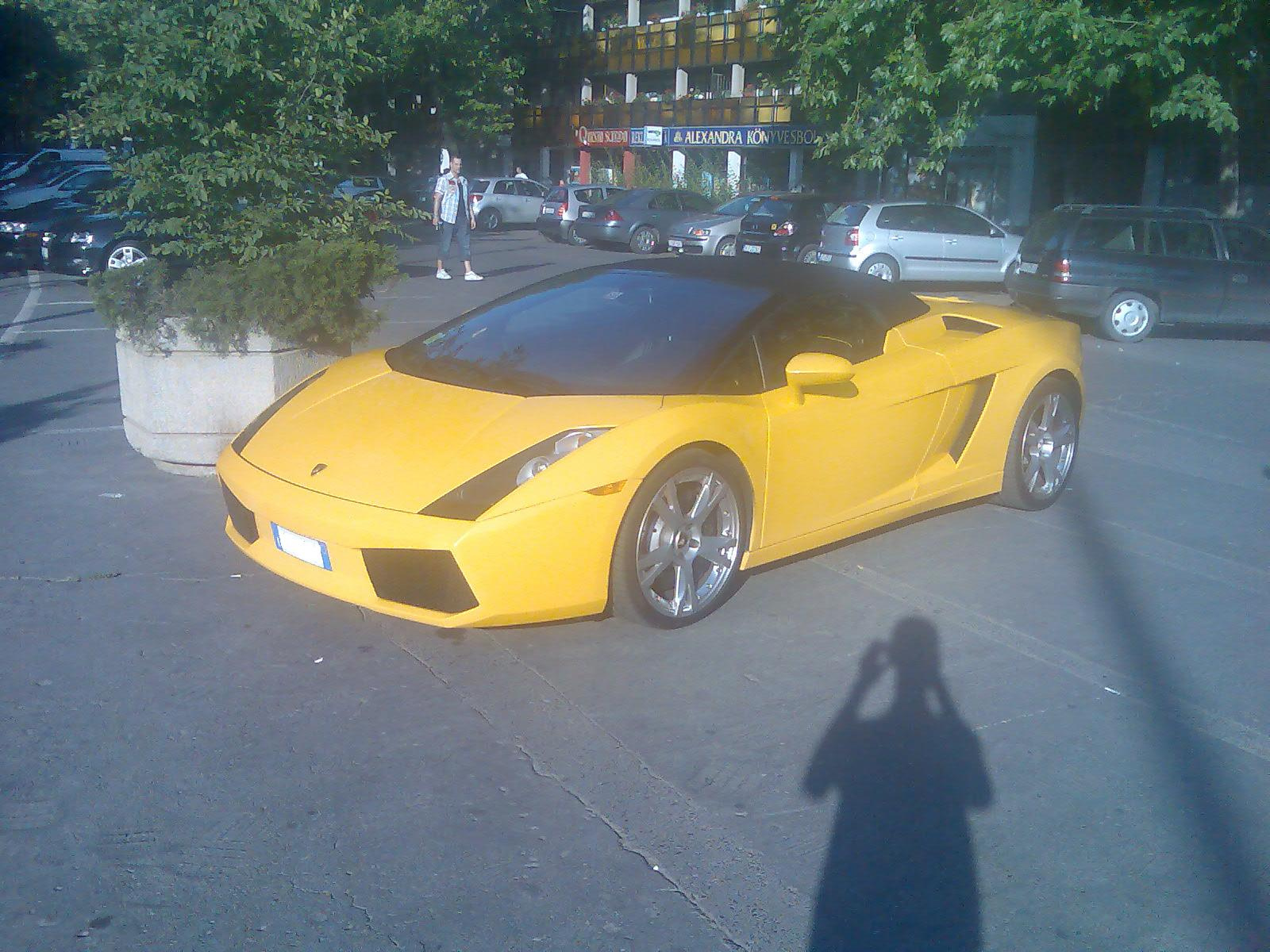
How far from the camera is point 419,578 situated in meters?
4.30

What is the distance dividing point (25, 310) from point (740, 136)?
31.6 meters

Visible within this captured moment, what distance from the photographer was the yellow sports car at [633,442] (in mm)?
4367

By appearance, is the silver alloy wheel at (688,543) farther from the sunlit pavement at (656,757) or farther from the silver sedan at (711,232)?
the silver sedan at (711,232)

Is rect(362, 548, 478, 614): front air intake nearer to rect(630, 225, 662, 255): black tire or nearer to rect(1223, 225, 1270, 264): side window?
rect(1223, 225, 1270, 264): side window

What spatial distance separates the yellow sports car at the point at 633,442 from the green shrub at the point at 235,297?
0.94m

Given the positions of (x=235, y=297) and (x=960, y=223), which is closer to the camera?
(x=235, y=297)

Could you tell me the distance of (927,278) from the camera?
1964 centimetres

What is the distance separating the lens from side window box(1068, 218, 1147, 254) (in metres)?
14.7

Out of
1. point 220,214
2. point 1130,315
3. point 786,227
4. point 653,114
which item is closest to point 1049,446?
point 220,214

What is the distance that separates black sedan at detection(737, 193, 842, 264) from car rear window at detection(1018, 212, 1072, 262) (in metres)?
7.04

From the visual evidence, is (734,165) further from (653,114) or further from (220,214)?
A: (220,214)

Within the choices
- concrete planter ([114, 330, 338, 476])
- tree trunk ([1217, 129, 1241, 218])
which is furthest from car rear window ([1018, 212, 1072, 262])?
concrete planter ([114, 330, 338, 476])

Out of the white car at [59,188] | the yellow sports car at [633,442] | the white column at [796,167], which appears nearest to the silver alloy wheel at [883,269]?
the white car at [59,188]

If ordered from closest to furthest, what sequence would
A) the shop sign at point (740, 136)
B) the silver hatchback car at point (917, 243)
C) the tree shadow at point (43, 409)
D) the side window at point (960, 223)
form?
the tree shadow at point (43, 409)
the silver hatchback car at point (917, 243)
the side window at point (960, 223)
the shop sign at point (740, 136)
